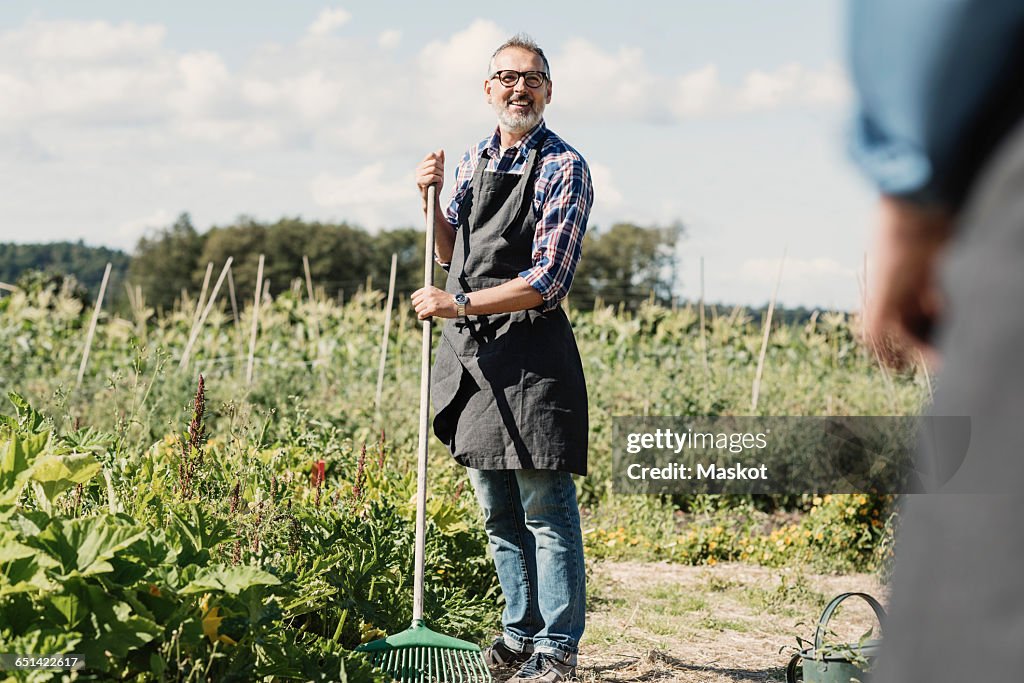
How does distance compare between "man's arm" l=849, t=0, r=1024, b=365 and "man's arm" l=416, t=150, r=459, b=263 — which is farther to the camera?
"man's arm" l=416, t=150, r=459, b=263

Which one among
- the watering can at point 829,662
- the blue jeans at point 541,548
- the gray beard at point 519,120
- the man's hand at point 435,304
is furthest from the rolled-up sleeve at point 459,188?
the watering can at point 829,662

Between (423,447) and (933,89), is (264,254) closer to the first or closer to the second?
(423,447)

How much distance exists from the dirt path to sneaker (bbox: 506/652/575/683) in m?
0.25

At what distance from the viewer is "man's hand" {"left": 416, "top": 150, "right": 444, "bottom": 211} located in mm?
3436

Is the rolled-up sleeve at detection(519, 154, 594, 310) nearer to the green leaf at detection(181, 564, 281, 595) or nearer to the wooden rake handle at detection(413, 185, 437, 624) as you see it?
the wooden rake handle at detection(413, 185, 437, 624)

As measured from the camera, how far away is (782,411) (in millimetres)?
7508

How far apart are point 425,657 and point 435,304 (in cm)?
98

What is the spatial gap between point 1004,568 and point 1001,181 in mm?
182

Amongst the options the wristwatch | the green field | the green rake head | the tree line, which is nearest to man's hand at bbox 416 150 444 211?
the wristwatch

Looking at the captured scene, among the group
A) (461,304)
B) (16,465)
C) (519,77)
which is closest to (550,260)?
(461,304)

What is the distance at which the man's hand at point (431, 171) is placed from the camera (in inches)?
135

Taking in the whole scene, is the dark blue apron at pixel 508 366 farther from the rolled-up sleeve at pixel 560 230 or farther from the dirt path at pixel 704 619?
the dirt path at pixel 704 619

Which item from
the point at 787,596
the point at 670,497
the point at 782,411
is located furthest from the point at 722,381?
the point at 787,596

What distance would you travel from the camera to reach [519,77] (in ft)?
10.8
